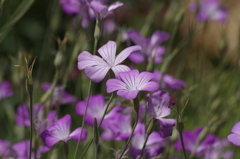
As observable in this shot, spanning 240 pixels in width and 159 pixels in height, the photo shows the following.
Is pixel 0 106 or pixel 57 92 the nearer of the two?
pixel 57 92

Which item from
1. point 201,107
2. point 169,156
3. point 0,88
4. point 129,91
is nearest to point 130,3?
point 201,107

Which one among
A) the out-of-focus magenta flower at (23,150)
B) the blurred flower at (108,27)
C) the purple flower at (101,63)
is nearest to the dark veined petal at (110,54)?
the purple flower at (101,63)

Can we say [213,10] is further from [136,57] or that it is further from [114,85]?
[114,85]

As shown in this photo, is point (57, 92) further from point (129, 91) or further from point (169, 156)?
point (129, 91)

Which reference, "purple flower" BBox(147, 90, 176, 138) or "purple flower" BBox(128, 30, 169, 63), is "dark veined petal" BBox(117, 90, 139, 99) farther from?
"purple flower" BBox(128, 30, 169, 63)

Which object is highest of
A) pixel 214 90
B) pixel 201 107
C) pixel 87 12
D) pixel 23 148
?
pixel 87 12

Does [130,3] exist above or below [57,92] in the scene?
below

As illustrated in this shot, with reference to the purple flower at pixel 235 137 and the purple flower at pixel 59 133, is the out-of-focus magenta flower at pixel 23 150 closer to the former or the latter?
the purple flower at pixel 59 133
